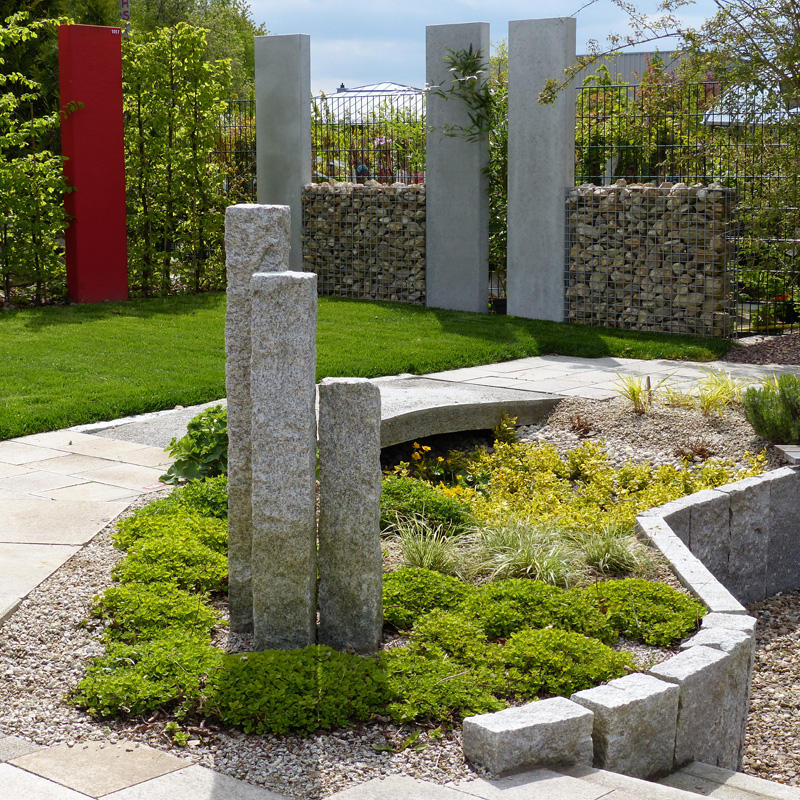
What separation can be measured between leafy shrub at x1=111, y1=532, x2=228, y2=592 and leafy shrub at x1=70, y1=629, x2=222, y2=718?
0.54 metres

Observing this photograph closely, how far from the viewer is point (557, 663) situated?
11.0ft

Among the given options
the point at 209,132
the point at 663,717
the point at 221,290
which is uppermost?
the point at 209,132

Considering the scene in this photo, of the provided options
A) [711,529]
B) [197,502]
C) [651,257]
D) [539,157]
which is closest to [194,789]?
[197,502]

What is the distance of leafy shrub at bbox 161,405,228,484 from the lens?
5.43 m

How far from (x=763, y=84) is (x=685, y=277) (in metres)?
1.99

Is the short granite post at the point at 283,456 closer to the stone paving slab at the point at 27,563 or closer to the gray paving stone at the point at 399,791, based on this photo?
the gray paving stone at the point at 399,791

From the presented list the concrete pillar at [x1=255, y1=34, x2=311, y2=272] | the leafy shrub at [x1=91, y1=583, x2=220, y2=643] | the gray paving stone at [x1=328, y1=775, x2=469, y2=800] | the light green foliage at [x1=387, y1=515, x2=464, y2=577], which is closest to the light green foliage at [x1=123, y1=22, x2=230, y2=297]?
the concrete pillar at [x1=255, y1=34, x2=311, y2=272]

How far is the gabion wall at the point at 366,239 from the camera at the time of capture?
12.8 metres

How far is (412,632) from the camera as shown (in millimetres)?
3689

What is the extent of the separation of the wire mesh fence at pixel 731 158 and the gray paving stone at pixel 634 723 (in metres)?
7.57

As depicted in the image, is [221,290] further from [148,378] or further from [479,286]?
[148,378]

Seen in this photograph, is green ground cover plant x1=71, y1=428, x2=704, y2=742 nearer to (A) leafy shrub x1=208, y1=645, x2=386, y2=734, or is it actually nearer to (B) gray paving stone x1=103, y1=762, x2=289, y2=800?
(A) leafy shrub x1=208, y1=645, x2=386, y2=734

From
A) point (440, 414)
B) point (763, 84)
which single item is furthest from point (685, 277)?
point (440, 414)

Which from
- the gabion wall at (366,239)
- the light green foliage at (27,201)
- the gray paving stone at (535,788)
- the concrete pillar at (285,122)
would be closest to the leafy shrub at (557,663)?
the gray paving stone at (535,788)
